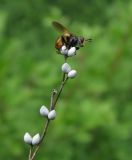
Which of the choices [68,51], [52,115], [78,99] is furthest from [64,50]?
[78,99]

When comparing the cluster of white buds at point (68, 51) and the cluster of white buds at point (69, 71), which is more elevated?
the cluster of white buds at point (68, 51)

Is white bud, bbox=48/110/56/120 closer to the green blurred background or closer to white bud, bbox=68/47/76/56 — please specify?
white bud, bbox=68/47/76/56

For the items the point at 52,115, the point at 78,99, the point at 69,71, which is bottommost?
the point at 52,115

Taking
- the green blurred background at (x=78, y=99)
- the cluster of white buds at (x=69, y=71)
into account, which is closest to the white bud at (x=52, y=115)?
the cluster of white buds at (x=69, y=71)

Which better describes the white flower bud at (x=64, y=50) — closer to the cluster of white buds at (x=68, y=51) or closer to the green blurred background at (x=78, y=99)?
the cluster of white buds at (x=68, y=51)

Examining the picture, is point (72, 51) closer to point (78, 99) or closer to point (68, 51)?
point (68, 51)

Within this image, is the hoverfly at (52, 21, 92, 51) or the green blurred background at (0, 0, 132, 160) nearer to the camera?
the hoverfly at (52, 21, 92, 51)

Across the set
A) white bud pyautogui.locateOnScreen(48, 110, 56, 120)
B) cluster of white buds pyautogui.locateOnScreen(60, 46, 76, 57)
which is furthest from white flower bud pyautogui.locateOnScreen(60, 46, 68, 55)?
white bud pyautogui.locateOnScreen(48, 110, 56, 120)

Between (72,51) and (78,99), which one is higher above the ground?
Result: (78,99)

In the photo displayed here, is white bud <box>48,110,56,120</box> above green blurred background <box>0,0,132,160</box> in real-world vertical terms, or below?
below
